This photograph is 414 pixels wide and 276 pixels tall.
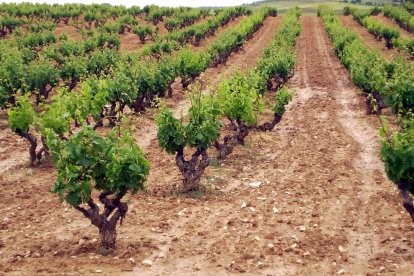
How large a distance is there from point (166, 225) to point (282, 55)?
60.4 feet

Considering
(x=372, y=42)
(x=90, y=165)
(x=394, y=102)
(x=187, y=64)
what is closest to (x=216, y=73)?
(x=187, y=64)

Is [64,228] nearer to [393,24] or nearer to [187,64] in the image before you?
[187,64]

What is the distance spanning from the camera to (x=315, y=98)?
2311cm

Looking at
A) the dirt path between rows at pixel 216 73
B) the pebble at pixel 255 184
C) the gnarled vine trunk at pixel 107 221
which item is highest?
the gnarled vine trunk at pixel 107 221

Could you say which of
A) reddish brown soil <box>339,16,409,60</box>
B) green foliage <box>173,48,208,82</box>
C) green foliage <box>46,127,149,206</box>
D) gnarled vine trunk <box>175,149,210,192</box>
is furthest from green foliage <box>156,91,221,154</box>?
reddish brown soil <box>339,16,409,60</box>

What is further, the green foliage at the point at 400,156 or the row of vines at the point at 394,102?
the row of vines at the point at 394,102

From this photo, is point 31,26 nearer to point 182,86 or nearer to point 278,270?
point 182,86

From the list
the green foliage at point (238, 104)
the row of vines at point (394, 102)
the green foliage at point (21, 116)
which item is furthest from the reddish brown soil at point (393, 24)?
the green foliage at point (21, 116)

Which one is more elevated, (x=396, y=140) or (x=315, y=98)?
(x=396, y=140)

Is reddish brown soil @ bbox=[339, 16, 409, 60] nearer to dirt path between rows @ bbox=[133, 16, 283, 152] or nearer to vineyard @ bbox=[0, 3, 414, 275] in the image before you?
dirt path between rows @ bbox=[133, 16, 283, 152]

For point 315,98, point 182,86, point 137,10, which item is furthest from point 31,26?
point 315,98

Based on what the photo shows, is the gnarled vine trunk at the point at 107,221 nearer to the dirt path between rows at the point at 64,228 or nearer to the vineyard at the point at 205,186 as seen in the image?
the vineyard at the point at 205,186

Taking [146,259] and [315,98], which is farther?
[315,98]

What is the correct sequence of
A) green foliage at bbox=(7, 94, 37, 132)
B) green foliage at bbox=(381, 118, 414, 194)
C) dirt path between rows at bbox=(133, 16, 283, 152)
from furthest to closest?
dirt path between rows at bbox=(133, 16, 283, 152), green foliage at bbox=(7, 94, 37, 132), green foliage at bbox=(381, 118, 414, 194)
